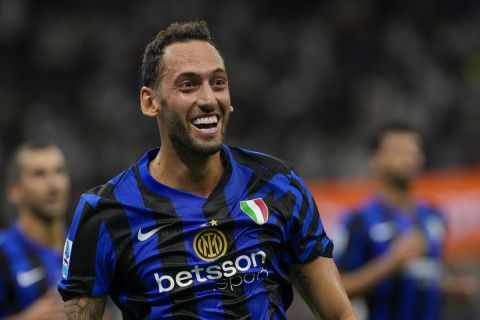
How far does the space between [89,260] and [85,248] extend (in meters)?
0.05

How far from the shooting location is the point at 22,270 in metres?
5.91

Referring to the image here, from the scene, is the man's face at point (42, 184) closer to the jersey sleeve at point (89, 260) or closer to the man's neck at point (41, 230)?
the man's neck at point (41, 230)

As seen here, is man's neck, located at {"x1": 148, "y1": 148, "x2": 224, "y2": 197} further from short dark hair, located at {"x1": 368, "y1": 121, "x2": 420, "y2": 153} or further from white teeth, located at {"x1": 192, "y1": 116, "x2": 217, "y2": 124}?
short dark hair, located at {"x1": 368, "y1": 121, "x2": 420, "y2": 153}

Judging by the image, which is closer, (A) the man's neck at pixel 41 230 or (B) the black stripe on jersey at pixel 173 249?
(B) the black stripe on jersey at pixel 173 249

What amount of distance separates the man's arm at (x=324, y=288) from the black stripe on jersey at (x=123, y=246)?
61 cm

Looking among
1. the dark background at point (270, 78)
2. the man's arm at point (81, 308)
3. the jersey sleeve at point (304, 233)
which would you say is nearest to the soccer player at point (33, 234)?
the man's arm at point (81, 308)

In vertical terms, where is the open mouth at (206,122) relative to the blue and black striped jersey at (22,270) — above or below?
above

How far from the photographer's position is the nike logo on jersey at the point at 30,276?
5.88 m

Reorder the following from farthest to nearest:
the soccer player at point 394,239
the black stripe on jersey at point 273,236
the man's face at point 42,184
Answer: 1. the soccer player at point 394,239
2. the man's face at point 42,184
3. the black stripe on jersey at point 273,236

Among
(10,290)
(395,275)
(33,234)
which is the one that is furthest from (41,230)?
(395,275)

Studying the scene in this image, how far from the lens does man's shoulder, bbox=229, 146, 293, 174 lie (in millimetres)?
3898

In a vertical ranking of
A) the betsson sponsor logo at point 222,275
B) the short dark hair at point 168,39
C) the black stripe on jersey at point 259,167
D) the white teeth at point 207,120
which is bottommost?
the betsson sponsor logo at point 222,275

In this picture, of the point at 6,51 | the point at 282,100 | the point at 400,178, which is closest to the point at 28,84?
the point at 6,51

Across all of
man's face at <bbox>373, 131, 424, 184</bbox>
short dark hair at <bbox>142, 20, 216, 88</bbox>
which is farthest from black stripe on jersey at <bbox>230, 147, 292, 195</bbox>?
man's face at <bbox>373, 131, 424, 184</bbox>
